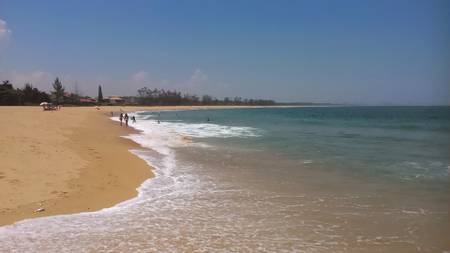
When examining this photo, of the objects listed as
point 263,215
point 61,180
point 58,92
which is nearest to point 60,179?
point 61,180

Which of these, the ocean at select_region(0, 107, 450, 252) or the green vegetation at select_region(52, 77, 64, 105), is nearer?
the ocean at select_region(0, 107, 450, 252)

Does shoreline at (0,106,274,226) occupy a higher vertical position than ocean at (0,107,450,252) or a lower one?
higher

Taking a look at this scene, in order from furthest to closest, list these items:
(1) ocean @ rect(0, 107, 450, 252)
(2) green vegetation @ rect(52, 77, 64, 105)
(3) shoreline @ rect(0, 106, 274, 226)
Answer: (2) green vegetation @ rect(52, 77, 64, 105), (3) shoreline @ rect(0, 106, 274, 226), (1) ocean @ rect(0, 107, 450, 252)

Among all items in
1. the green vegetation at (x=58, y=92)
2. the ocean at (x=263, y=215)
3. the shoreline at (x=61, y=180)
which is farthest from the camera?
the green vegetation at (x=58, y=92)

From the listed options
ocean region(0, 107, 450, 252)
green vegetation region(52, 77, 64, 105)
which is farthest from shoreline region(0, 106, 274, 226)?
green vegetation region(52, 77, 64, 105)

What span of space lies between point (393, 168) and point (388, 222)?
8217 millimetres

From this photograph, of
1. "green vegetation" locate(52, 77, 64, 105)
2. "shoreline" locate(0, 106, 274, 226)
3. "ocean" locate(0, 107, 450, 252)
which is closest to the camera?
"ocean" locate(0, 107, 450, 252)

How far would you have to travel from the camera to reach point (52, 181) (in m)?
10.3

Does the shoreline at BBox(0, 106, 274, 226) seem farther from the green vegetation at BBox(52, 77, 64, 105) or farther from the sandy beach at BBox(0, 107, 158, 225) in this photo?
the green vegetation at BBox(52, 77, 64, 105)

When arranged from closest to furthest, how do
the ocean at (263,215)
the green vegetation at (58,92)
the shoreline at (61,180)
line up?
the ocean at (263,215) < the shoreline at (61,180) < the green vegetation at (58,92)

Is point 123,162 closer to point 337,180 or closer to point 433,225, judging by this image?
point 337,180

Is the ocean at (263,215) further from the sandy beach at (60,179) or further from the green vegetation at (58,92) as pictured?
the green vegetation at (58,92)

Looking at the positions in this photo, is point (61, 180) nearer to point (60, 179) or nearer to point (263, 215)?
point (60, 179)

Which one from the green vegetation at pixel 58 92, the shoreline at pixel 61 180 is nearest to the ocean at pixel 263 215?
the shoreline at pixel 61 180
